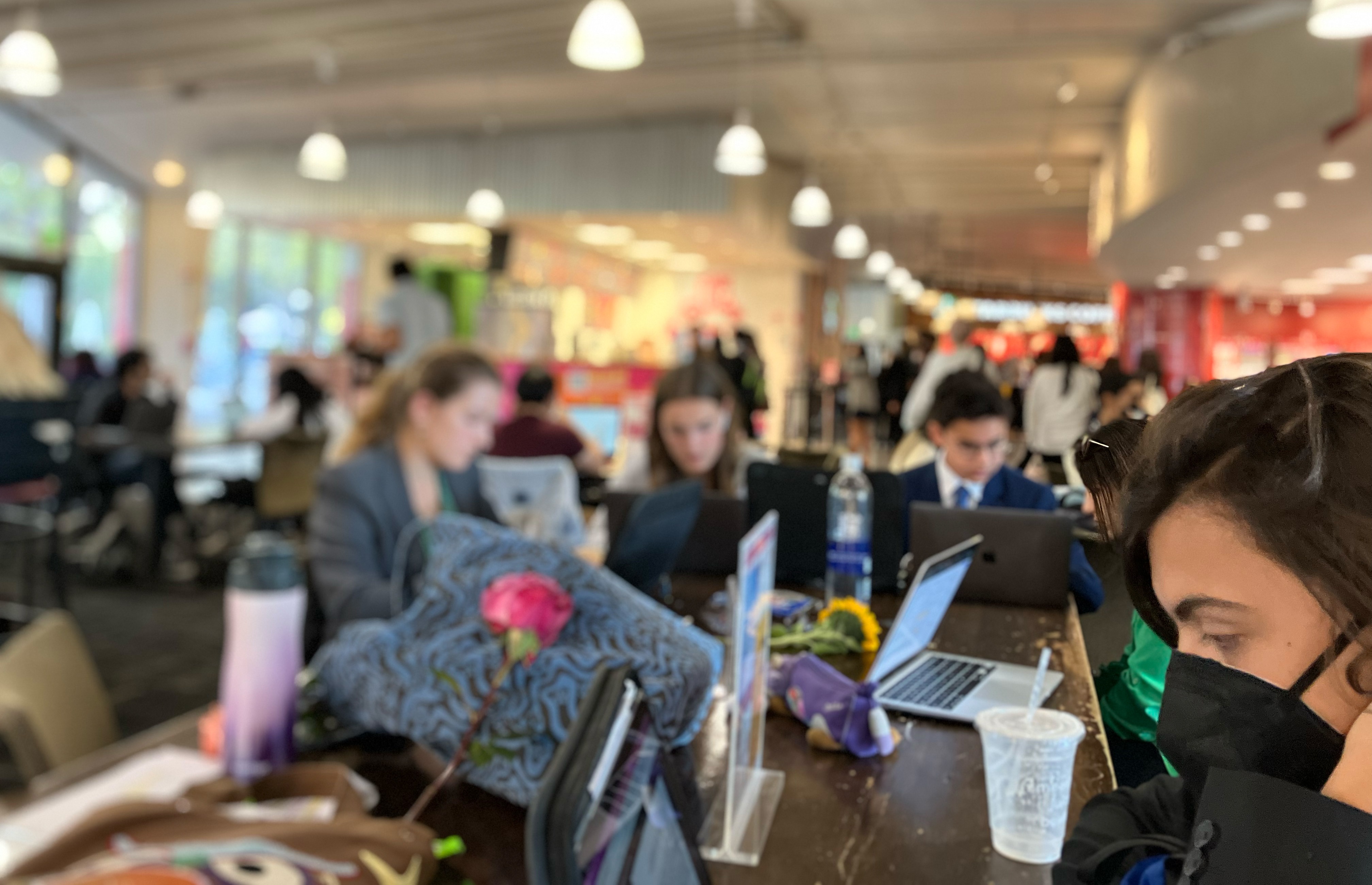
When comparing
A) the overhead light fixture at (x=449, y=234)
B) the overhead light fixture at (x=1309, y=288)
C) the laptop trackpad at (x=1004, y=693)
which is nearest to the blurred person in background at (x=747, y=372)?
the overhead light fixture at (x=449, y=234)

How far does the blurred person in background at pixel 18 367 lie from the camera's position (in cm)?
465

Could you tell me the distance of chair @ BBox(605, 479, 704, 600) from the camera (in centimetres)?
173

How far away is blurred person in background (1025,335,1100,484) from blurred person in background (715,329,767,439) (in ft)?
20.1

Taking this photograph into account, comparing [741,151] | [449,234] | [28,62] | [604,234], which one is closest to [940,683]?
[741,151]

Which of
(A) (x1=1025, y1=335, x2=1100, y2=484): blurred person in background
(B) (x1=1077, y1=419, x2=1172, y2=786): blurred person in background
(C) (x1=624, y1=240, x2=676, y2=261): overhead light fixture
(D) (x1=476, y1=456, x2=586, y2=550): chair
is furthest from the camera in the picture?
(C) (x1=624, y1=240, x2=676, y2=261): overhead light fixture

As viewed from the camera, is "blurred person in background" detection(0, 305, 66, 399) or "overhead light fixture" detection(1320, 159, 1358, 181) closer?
"overhead light fixture" detection(1320, 159, 1358, 181)

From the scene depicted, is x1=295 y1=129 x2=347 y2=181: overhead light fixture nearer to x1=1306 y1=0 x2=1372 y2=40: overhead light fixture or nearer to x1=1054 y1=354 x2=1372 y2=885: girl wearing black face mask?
x1=1306 y1=0 x2=1372 y2=40: overhead light fixture

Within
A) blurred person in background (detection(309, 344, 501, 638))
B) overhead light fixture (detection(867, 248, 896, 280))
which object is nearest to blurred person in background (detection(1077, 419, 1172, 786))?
blurred person in background (detection(309, 344, 501, 638))

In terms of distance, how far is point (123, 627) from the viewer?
4.88 meters

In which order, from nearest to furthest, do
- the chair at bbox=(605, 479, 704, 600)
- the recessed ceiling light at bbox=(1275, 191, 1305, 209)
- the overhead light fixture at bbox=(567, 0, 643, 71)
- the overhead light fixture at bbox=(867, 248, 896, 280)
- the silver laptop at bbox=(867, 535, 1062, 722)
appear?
the silver laptop at bbox=(867, 535, 1062, 722)
the chair at bbox=(605, 479, 704, 600)
the recessed ceiling light at bbox=(1275, 191, 1305, 209)
the overhead light fixture at bbox=(567, 0, 643, 71)
the overhead light fixture at bbox=(867, 248, 896, 280)

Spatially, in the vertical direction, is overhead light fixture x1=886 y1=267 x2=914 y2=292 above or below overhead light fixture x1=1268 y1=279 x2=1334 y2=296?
above

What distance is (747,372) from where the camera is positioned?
8172mm

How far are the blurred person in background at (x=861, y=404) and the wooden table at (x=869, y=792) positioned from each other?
965mm

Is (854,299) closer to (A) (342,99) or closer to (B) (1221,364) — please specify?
(A) (342,99)
